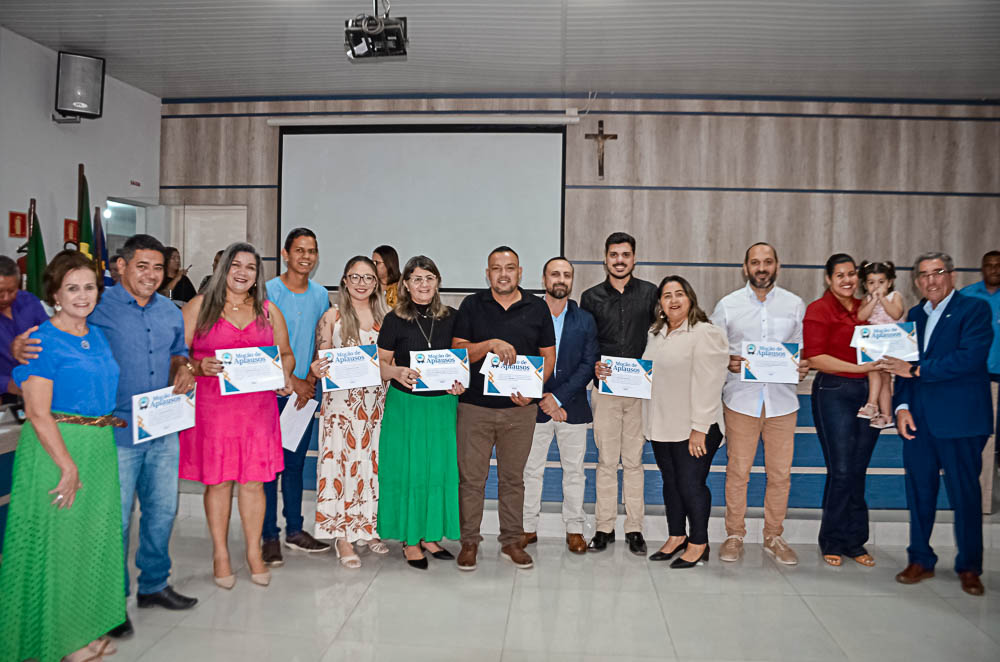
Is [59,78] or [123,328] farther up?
[59,78]

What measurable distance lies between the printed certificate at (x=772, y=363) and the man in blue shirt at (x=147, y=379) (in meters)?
2.62

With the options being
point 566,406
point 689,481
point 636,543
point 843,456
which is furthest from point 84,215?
point 843,456

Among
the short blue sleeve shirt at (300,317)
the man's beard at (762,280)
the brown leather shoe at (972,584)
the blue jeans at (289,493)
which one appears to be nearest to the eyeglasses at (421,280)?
the short blue sleeve shirt at (300,317)

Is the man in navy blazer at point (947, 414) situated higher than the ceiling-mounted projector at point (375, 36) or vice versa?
the ceiling-mounted projector at point (375, 36)

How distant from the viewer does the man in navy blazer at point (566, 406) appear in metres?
3.46

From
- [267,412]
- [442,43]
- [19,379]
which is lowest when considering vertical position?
[267,412]

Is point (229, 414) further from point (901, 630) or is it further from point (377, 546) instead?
point (901, 630)

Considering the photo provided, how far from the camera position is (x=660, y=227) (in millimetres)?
7227

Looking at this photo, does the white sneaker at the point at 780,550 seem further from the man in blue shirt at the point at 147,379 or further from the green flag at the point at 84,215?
the green flag at the point at 84,215

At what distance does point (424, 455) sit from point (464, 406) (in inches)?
12.2

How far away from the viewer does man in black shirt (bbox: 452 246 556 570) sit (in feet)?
10.9

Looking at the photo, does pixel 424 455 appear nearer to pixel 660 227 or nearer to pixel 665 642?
pixel 665 642

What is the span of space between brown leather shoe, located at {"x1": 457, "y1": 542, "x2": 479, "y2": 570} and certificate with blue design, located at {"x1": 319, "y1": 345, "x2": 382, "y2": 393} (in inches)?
37.4

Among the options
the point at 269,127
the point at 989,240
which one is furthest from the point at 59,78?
the point at 989,240
